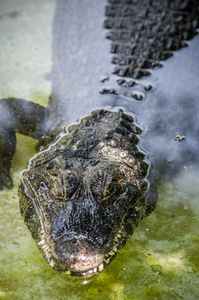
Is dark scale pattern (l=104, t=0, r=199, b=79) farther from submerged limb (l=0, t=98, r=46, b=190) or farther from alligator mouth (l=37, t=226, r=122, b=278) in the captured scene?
alligator mouth (l=37, t=226, r=122, b=278)

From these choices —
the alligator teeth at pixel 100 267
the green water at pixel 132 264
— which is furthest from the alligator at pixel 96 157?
the green water at pixel 132 264

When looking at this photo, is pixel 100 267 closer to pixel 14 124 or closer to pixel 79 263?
pixel 79 263

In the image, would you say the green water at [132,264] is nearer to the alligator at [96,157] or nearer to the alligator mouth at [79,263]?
the alligator at [96,157]

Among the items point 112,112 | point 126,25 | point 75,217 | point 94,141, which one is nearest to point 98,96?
point 112,112

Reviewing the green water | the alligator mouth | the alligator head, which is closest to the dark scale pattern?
the alligator head

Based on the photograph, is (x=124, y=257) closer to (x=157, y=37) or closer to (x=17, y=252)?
(x=17, y=252)

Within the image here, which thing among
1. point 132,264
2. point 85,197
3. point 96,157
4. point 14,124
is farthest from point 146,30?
point 132,264
